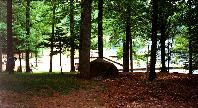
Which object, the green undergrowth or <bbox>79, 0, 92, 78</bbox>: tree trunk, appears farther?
<bbox>79, 0, 92, 78</bbox>: tree trunk

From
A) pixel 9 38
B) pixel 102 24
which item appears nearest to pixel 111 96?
pixel 9 38

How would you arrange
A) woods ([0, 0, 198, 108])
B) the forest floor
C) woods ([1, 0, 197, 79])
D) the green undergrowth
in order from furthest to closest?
woods ([1, 0, 197, 79]) < the green undergrowth < woods ([0, 0, 198, 108]) < the forest floor

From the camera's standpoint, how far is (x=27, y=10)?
37.8 m

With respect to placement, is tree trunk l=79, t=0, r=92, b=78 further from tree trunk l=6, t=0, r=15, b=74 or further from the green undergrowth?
tree trunk l=6, t=0, r=15, b=74

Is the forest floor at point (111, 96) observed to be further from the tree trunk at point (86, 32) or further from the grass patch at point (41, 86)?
the tree trunk at point (86, 32)

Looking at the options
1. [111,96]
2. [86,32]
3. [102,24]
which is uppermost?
[102,24]

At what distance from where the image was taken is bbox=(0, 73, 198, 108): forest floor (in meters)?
15.5

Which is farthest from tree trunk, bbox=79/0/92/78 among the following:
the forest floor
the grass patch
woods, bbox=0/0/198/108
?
the grass patch

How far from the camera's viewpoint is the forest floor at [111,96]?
1550 centimetres

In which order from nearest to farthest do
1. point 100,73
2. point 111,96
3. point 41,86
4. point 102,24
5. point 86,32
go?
point 111,96
point 41,86
point 86,32
point 100,73
point 102,24

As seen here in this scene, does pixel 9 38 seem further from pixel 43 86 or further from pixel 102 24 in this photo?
pixel 102 24

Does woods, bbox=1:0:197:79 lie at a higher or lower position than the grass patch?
higher

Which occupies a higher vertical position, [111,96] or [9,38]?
[9,38]

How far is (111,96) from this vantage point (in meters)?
17.9
